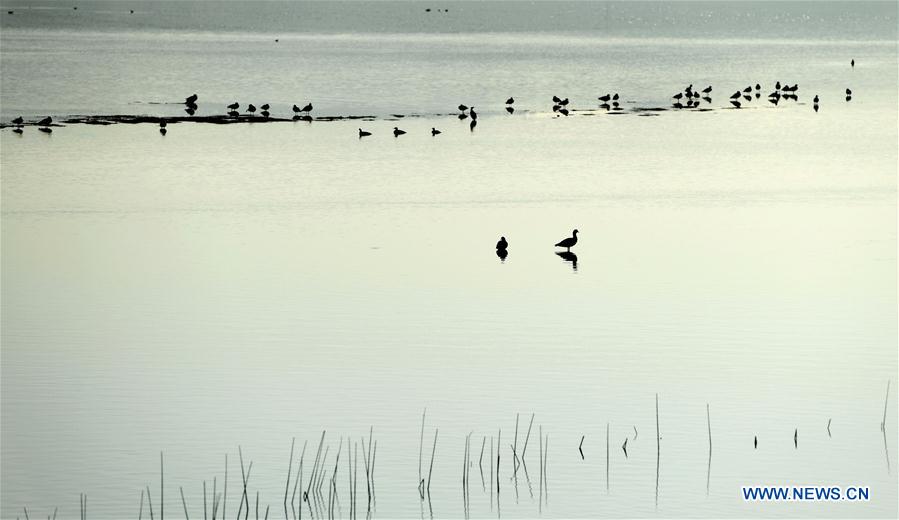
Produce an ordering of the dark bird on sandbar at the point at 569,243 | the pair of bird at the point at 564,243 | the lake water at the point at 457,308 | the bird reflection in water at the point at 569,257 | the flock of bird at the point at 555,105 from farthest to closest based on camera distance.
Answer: the flock of bird at the point at 555,105 < the dark bird on sandbar at the point at 569,243 < the pair of bird at the point at 564,243 < the bird reflection in water at the point at 569,257 < the lake water at the point at 457,308

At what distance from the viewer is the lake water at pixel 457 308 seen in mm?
13758

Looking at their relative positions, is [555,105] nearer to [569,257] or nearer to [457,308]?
[569,257]

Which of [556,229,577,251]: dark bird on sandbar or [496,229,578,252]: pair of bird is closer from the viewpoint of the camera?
[496,229,578,252]: pair of bird

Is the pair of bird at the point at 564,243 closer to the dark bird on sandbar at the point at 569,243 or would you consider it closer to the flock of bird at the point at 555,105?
the dark bird on sandbar at the point at 569,243

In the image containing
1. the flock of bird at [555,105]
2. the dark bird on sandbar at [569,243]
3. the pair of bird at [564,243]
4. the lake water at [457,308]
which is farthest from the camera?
the flock of bird at [555,105]

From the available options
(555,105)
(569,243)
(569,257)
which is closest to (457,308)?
(569,257)

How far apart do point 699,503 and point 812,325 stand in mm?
6424

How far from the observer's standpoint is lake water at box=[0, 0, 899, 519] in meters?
13.8

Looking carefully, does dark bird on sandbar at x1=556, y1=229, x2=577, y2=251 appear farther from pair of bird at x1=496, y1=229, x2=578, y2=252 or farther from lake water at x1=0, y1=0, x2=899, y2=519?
lake water at x1=0, y1=0, x2=899, y2=519

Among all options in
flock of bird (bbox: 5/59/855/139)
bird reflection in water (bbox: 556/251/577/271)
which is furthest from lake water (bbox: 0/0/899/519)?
flock of bird (bbox: 5/59/855/139)

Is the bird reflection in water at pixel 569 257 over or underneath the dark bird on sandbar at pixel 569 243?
underneath

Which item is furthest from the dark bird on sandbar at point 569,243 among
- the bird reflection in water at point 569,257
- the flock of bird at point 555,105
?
the flock of bird at point 555,105

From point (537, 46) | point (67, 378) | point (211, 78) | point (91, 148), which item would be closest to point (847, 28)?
point (537, 46)

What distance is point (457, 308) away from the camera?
19.9 meters
